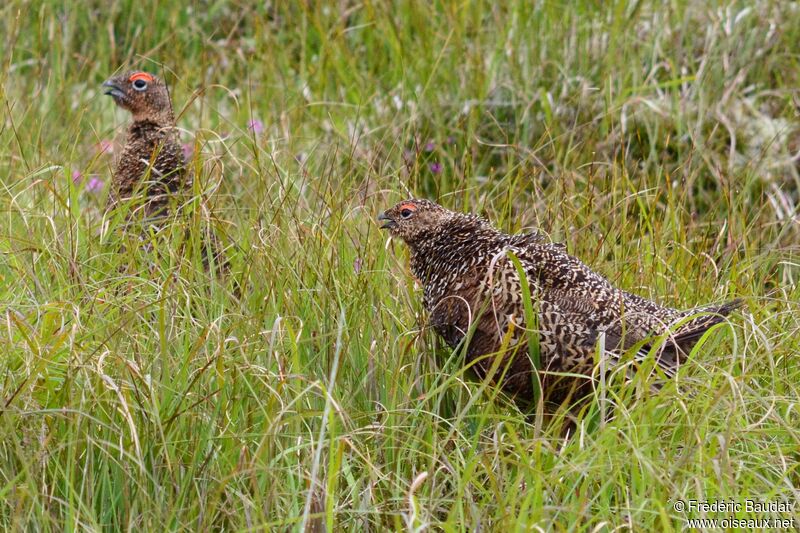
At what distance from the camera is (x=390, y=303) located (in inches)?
169

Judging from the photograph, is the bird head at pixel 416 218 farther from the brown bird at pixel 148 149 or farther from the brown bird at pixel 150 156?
the brown bird at pixel 148 149

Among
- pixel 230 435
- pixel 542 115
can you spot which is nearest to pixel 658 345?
pixel 230 435

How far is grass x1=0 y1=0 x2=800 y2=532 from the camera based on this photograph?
125 inches

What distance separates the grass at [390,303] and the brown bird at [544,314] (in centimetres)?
13

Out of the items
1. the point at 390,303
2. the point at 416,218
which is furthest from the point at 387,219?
the point at 390,303

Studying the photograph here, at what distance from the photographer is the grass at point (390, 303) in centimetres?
317

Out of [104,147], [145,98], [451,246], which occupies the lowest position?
[104,147]

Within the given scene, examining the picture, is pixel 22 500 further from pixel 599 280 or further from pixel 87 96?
pixel 87 96

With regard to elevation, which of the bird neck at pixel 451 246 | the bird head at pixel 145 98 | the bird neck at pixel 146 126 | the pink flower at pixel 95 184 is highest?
the bird head at pixel 145 98

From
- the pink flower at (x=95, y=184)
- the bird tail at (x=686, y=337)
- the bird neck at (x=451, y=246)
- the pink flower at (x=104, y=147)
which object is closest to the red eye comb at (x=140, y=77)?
the pink flower at (x=104, y=147)

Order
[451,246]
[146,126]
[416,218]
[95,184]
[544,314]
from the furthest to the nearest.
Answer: [95,184]
[146,126]
[416,218]
[451,246]
[544,314]

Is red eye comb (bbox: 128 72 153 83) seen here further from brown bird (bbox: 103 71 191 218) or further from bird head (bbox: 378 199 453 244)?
bird head (bbox: 378 199 453 244)

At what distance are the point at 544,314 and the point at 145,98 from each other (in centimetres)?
226

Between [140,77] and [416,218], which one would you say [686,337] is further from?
[140,77]
